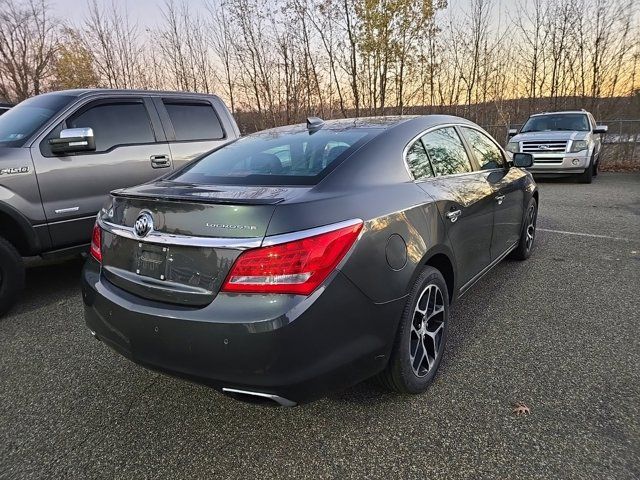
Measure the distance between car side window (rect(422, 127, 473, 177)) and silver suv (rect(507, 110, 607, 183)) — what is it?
8.26m

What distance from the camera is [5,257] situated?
3646 mm

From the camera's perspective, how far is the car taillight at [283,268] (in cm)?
176

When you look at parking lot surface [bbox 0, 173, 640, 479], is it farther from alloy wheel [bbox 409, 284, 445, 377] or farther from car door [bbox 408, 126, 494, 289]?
car door [bbox 408, 126, 494, 289]

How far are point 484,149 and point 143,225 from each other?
2976 millimetres

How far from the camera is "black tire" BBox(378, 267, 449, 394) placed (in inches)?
88.5

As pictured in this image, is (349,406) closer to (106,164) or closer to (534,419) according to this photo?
(534,419)

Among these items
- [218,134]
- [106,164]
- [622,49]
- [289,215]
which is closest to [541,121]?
[622,49]

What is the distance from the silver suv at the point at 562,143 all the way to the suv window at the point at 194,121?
322 inches

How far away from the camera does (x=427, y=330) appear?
2.57m

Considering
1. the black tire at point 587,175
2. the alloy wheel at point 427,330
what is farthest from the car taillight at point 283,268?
the black tire at point 587,175

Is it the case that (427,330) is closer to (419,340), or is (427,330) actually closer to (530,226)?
(419,340)

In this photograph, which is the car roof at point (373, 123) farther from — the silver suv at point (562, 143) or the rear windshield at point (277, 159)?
the silver suv at point (562, 143)

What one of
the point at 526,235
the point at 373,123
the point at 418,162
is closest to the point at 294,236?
the point at 418,162

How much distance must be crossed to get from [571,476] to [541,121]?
12.6 metres
